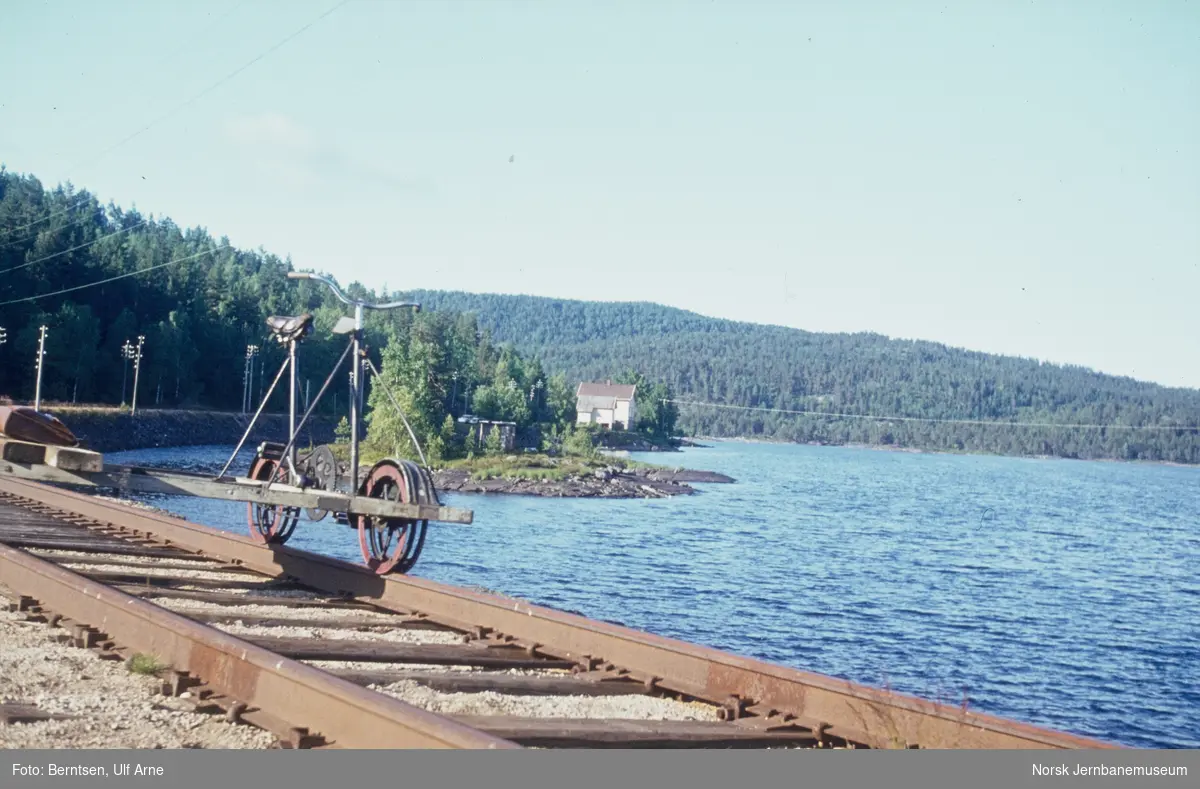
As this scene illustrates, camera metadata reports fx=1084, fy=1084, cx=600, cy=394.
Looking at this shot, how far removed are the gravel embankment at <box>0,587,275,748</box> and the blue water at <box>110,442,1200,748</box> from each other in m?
11.7

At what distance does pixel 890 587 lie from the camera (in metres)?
35.7

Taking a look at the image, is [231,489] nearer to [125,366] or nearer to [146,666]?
[146,666]

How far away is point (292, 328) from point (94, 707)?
6.31 meters

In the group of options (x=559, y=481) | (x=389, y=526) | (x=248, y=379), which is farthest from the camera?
(x=248, y=379)

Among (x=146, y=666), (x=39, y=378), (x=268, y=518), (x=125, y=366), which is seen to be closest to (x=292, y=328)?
(x=268, y=518)

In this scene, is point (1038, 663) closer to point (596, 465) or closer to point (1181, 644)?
point (1181, 644)

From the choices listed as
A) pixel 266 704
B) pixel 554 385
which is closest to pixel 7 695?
pixel 266 704

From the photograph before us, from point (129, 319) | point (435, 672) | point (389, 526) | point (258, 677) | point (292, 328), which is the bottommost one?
point (435, 672)

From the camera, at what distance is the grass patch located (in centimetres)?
636

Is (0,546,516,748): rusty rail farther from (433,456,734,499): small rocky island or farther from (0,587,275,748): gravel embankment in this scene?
(433,456,734,499): small rocky island

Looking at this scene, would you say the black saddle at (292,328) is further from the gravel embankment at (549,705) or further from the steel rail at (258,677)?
the gravel embankment at (549,705)

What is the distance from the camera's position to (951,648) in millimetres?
26078

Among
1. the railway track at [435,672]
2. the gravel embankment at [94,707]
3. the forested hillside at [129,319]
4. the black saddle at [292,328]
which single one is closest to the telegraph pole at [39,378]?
the black saddle at [292,328]
